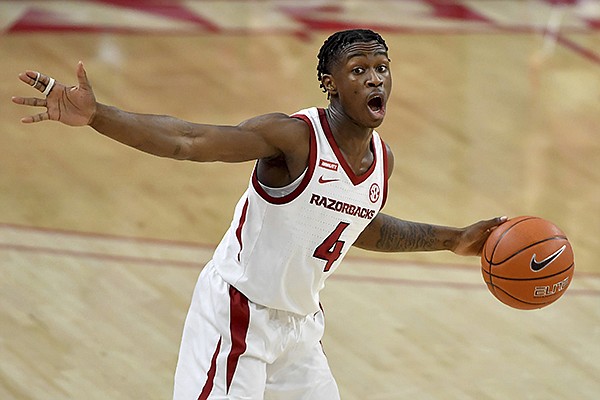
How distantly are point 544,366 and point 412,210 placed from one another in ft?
7.38

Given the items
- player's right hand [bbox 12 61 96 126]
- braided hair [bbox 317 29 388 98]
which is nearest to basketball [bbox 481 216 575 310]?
braided hair [bbox 317 29 388 98]

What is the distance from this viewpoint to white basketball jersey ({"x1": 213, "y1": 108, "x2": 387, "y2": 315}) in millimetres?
4590

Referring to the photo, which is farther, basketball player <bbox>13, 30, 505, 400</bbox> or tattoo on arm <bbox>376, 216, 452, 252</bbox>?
tattoo on arm <bbox>376, 216, 452, 252</bbox>

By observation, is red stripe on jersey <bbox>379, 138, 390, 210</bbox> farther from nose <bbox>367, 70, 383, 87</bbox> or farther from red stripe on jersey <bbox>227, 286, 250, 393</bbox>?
red stripe on jersey <bbox>227, 286, 250, 393</bbox>

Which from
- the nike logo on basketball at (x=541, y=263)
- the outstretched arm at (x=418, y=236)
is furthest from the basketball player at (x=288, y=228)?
the nike logo on basketball at (x=541, y=263)

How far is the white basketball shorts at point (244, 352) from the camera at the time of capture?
4742 mm

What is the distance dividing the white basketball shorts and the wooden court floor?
1.53 meters

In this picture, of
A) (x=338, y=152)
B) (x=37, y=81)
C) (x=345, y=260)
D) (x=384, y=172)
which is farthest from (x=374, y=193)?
(x=345, y=260)

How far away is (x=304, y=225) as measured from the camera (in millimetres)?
4617

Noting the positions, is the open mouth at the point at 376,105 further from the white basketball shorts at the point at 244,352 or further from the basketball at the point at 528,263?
the basketball at the point at 528,263

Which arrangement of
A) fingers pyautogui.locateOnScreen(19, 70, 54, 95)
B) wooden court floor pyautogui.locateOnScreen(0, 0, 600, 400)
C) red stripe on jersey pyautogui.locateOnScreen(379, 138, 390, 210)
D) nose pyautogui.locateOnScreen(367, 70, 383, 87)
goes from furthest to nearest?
wooden court floor pyautogui.locateOnScreen(0, 0, 600, 400)
red stripe on jersey pyautogui.locateOnScreen(379, 138, 390, 210)
nose pyautogui.locateOnScreen(367, 70, 383, 87)
fingers pyautogui.locateOnScreen(19, 70, 54, 95)

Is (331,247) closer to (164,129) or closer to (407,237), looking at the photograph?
(407,237)

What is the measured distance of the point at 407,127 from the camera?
414 inches

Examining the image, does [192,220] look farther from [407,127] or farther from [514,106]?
[514,106]
